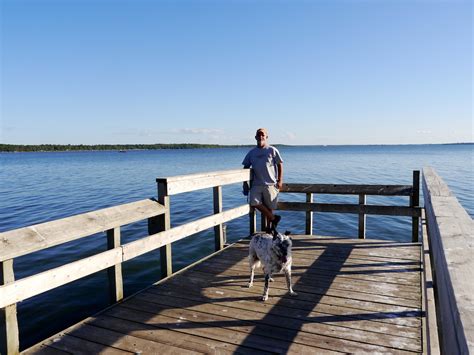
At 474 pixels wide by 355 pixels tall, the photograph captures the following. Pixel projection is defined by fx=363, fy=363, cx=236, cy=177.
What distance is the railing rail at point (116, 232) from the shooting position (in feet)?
10.3

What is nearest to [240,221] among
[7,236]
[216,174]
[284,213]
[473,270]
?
[284,213]

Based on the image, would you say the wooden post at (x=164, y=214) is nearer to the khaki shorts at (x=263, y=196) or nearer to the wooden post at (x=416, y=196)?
the khaki shorts at (x=263, y=196)

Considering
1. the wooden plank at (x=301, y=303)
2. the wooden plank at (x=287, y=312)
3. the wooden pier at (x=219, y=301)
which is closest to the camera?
the wooden pier at (x=219, y=301)

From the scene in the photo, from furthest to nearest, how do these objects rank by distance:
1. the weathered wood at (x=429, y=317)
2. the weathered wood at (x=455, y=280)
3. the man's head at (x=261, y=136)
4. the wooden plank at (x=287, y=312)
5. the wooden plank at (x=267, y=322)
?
1. the man's head at (x=261, y=136)
2. the wooden plank at (x=287, y=312)
3. the wooden plank at (x=267, y=322)
4. the weathered wood at (x=429, y=317)
5. the weathered wood at (x=455, y=280)

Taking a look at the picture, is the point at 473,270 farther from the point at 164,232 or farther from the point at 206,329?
the point at 164,232

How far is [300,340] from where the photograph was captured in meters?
3.43

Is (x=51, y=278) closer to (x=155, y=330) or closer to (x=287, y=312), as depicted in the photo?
(x=155, y=330)

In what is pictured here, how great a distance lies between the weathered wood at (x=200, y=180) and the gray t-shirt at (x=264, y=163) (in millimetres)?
338

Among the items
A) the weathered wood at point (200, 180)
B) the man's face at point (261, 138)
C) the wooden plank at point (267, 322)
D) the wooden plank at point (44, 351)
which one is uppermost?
the man's face at point (261, 138)

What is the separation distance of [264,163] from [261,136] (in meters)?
0.50

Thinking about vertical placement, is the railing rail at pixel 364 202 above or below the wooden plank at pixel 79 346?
above

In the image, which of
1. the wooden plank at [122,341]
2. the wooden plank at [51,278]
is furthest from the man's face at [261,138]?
the wooden plank at [122,341]

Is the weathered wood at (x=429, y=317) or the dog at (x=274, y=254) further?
the dog at (x=274, y=254)

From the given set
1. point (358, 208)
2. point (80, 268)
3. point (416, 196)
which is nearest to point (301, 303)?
point (80, 268)
